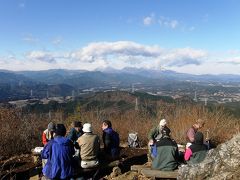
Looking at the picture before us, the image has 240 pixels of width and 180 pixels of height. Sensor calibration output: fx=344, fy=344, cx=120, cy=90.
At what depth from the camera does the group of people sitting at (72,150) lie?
6.05 metres

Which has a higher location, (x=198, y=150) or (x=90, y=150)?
(x=198, y=150)

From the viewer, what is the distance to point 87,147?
24.1 feet

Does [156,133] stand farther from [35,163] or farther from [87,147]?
[35,163]

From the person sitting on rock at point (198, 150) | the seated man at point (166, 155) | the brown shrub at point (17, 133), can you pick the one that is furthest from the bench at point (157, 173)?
the brown shrub at point (17, 133)

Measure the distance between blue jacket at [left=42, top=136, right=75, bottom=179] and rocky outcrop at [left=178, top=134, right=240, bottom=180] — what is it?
2.09 meters

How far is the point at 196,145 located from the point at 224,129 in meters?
5.99

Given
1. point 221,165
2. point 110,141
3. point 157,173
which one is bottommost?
point 157,173

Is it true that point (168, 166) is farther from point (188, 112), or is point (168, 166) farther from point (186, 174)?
point (188, 112)

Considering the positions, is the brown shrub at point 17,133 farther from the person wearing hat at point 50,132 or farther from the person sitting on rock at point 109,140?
the person sitting on rock at point 109,140

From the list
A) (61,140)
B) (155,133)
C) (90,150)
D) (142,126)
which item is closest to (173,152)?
(90,150)

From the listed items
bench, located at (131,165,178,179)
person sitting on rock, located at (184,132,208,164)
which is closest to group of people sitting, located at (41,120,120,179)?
bench, located at (131,165,178,179)

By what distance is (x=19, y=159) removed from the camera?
10102mm

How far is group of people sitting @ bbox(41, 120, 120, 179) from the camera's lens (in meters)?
6.05

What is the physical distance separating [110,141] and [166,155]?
200 centimetres
